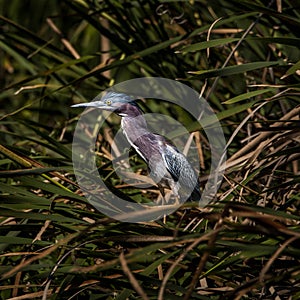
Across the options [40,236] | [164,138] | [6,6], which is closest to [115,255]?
[40,236]

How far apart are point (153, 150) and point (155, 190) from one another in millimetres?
197

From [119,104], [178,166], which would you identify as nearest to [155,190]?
[178,166]

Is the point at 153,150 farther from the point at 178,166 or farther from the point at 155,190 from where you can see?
the point at 155,190

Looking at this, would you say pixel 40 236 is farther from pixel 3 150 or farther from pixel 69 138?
pixel 69 138

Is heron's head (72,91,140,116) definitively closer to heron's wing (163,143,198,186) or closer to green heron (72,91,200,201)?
green heron (72,91,200,201)

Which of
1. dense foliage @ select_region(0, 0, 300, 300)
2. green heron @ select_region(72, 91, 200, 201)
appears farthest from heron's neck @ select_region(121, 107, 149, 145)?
dense foliage @ select_region(0, 0, 300, 300)

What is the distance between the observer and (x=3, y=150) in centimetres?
144

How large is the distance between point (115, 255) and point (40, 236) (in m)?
0.16

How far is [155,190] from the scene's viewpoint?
1.94 meters

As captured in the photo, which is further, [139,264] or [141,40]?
[141,40]

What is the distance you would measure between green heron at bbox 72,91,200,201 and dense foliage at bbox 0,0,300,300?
76 millimetres

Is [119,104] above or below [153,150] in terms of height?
above

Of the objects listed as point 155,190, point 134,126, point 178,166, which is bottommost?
point 155,190

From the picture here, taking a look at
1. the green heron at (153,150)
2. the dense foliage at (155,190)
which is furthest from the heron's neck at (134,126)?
the dense foliage at (155,190)
